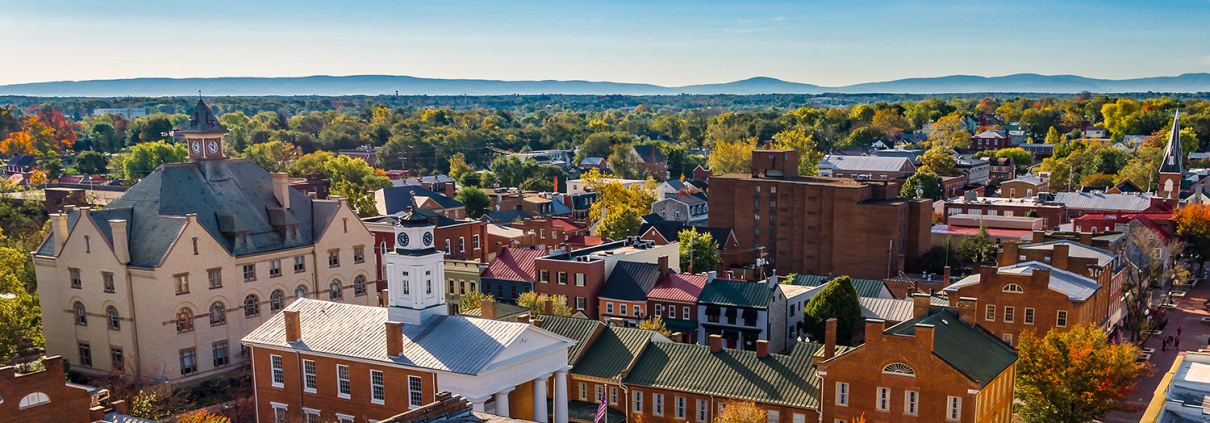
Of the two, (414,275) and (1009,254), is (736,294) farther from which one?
(414,275)

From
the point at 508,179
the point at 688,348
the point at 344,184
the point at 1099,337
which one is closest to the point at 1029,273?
Result: the point at 1099,337

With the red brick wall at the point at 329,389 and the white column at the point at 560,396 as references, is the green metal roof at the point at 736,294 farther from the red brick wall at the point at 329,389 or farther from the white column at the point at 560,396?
the red brick wall at the point at 329,389

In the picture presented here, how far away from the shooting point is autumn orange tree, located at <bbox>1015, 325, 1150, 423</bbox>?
5116cm

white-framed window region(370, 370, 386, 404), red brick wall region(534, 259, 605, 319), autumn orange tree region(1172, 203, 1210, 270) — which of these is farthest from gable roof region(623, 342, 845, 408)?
autumn orange tree region(1172, 203, 1210, 270)

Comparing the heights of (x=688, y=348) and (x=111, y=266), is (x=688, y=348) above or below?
below

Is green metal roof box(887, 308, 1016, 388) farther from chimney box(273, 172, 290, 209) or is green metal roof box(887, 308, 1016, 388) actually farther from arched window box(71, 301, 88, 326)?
arched window box(71, 301, 88, 326)

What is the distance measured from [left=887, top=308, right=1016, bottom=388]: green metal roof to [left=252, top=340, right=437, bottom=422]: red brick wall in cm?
2311

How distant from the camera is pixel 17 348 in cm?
6362

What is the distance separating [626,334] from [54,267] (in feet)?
121

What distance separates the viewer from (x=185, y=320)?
58844mm

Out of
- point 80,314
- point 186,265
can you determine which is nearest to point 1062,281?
point 186,265

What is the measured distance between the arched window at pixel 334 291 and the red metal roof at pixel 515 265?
1600 cm

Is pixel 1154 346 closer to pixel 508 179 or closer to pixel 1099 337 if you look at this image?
pixel 1099 337

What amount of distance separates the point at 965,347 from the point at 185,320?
45367 mm
